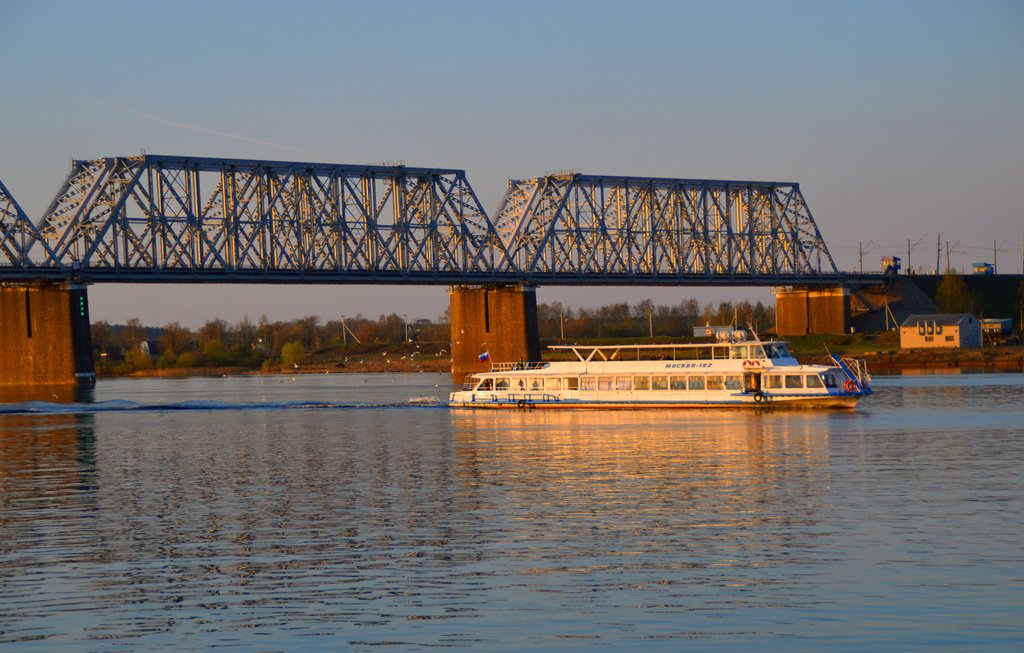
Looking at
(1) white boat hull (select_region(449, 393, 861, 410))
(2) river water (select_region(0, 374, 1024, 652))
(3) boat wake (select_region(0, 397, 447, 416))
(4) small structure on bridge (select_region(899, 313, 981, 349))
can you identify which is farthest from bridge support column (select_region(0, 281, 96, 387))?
(4) small structure on bridge (select_region(899, 313, 981, 349))

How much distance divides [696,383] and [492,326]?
9960cm

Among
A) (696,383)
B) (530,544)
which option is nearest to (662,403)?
(696,383)

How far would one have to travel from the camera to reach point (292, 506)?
44781mm

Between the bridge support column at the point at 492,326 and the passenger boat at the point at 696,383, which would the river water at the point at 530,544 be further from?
the bridge support column at the point at 492,326

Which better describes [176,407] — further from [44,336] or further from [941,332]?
[941,332]

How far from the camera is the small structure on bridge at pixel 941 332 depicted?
594ft

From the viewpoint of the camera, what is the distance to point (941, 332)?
7146 inches

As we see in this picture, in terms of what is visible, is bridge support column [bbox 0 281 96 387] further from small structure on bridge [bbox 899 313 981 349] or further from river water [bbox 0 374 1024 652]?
small structure on bridge [bbox 899 313 981 349]

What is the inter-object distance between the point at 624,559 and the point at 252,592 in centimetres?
862

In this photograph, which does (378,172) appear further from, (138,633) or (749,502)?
(138,633)

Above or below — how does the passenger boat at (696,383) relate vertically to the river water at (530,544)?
above

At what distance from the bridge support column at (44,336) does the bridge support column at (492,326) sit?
1905 inches

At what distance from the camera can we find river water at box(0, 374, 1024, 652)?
26.2m

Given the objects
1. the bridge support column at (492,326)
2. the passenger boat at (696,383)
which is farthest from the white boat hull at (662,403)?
the bridge support column at (492,326)
